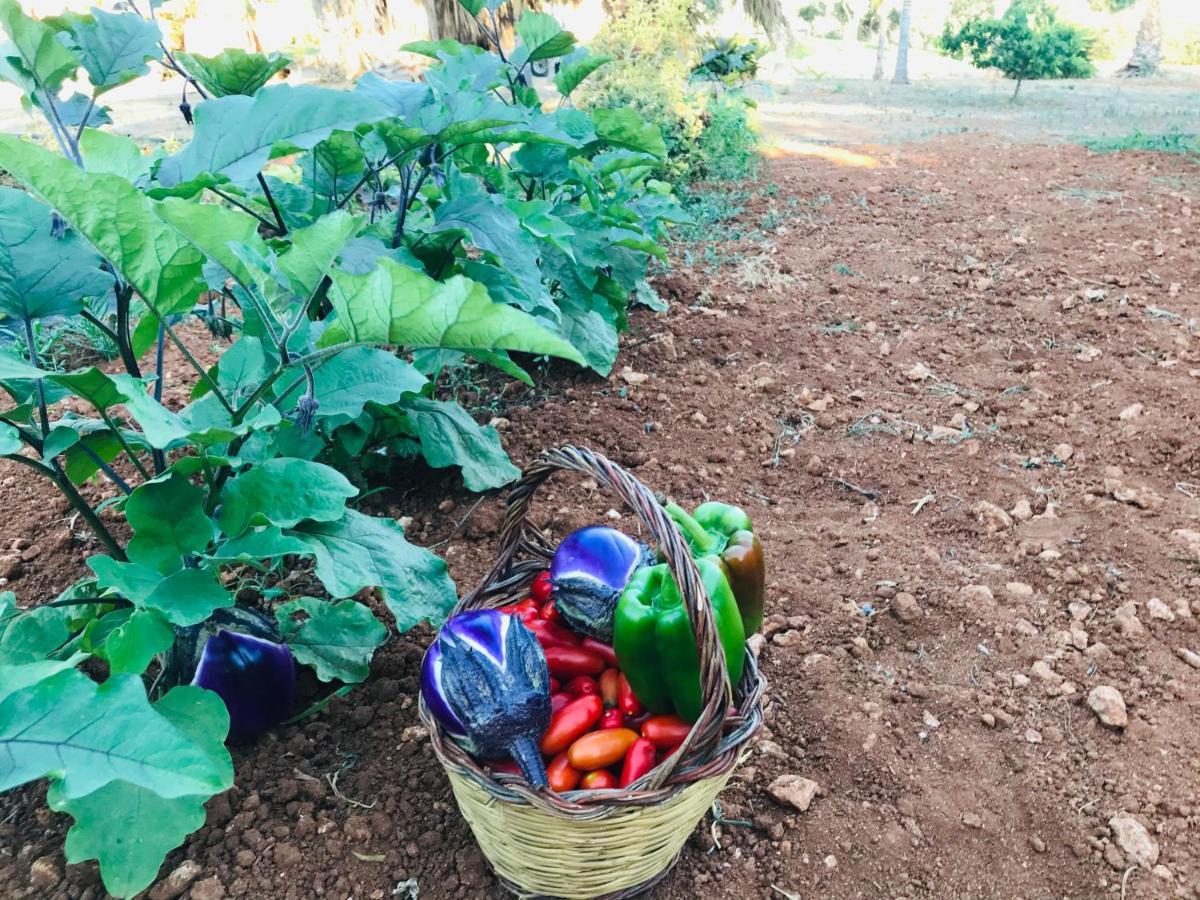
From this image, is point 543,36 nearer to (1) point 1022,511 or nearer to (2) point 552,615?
(2) point 552,615

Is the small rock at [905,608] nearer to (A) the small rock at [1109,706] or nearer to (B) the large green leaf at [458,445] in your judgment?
(A) the small rock at [1109,706]

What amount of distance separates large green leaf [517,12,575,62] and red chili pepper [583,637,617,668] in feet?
5.12

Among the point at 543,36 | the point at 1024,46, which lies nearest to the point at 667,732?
the point at 543,36

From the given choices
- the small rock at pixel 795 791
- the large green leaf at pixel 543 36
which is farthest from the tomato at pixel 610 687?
the large green leaf at pixel 543 36

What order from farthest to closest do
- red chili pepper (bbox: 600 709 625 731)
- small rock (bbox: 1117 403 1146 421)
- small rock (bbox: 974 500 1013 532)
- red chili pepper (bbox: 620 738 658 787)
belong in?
small rock (bbox: 1117 403 1146 421), small rock (bbox: 974 500 1013 532), red chili pepper (bbox: 600 709 625 731), red chili pepper (bbox: 620 738 658 787)

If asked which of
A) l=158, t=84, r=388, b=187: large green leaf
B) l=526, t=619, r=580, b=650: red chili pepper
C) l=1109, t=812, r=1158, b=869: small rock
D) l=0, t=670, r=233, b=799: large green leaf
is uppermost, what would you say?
l=158, t=84, r=388, b=187: large green leaf

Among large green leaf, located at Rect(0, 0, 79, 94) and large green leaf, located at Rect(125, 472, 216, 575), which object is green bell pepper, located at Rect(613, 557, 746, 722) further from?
large green leaf, located at Rect(0, 0, 79, 94)

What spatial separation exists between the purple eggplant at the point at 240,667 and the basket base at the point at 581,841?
0.42 meters

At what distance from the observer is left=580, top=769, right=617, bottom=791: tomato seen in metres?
1.24

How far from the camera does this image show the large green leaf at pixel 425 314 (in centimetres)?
99

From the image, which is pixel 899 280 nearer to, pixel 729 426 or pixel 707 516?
pixel 729 426

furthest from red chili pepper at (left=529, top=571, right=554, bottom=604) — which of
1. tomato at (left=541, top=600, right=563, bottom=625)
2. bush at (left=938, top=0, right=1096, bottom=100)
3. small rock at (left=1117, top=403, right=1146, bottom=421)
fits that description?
bush at (left=938, top=0, right=1096, bottom=100)

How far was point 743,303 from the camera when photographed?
348 centimetres

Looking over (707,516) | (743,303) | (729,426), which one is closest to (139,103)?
(743,303)
